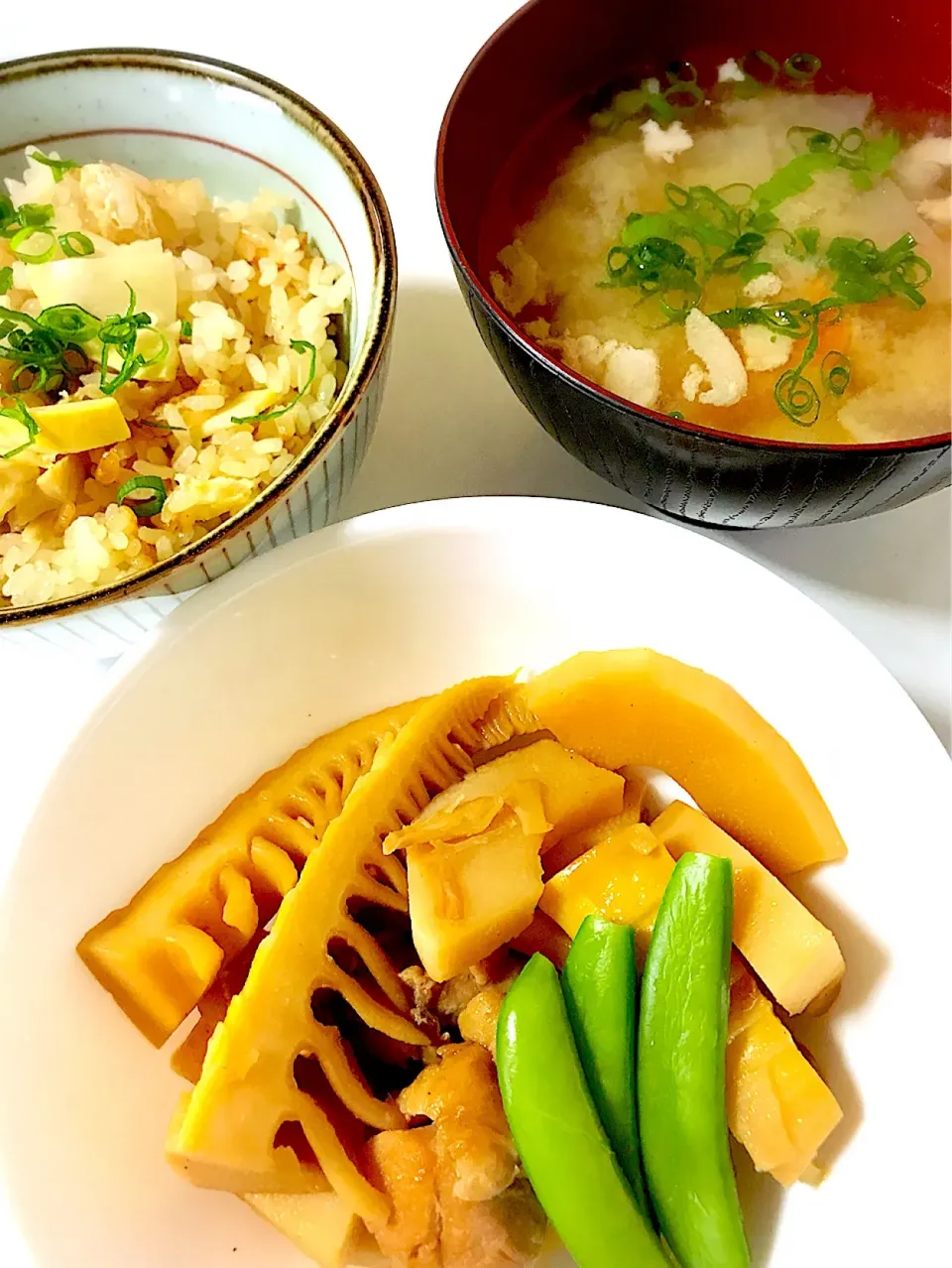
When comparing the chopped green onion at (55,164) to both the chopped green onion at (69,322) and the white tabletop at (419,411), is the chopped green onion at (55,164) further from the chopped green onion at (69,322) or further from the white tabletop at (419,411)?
the white tabletop at (419,411)

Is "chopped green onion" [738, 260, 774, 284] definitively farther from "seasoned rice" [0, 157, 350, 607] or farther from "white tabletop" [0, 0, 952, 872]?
"seasoned rice" [0, 157, 350, 607]

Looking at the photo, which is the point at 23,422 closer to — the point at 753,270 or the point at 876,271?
the point at 753,270

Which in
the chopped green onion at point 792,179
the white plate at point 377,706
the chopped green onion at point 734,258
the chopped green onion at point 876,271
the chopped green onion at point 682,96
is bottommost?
the white plate at point 377,706

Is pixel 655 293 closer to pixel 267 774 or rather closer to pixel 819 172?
pixel 819 172

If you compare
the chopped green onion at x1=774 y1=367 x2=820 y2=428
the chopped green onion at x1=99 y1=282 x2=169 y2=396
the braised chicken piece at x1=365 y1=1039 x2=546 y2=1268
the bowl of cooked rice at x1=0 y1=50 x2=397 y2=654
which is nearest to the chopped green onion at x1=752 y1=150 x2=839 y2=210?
the chopped green onion at x1=774 y1=367 x2=820 y2=428

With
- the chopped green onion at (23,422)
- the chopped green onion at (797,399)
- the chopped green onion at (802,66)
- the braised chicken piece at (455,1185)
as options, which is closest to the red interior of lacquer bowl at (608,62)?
the chopped green onion at (802,66)

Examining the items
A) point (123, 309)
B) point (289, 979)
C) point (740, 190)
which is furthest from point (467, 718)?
point (740, 190)
